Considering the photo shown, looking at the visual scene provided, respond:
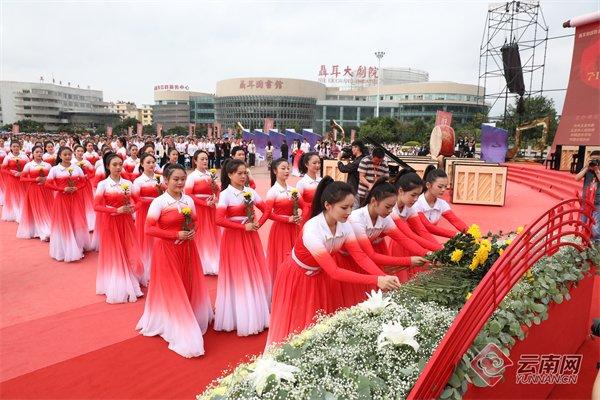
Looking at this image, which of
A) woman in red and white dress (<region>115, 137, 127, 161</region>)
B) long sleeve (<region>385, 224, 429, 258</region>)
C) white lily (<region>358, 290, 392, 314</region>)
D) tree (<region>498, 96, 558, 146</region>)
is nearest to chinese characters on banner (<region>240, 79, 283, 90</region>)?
tree (<region>498, 96, 558, 146</region>)

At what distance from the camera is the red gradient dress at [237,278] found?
13.3 ft

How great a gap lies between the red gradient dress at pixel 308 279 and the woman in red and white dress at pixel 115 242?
2.70 metres

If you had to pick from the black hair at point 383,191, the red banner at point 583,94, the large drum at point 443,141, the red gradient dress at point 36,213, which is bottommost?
the red gradient dress at point 36,213

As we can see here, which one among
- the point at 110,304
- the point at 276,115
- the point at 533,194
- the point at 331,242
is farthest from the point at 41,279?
the point at 276,115

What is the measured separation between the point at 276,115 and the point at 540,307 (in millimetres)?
73323

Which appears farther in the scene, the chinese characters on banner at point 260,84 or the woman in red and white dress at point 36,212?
the chinese characters on banner at point 260,84

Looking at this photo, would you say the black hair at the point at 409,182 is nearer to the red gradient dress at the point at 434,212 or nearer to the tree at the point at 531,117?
the red gradient dress at the point at 434,212

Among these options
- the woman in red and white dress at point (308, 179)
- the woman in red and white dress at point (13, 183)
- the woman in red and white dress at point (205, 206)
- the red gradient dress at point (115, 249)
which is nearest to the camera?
the red gradient dress at point (115, 249)

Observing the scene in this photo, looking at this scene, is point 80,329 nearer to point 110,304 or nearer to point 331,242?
point 110,304

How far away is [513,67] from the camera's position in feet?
68.5

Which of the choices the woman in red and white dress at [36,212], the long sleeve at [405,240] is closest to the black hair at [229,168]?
the long sleeve at [405,240]

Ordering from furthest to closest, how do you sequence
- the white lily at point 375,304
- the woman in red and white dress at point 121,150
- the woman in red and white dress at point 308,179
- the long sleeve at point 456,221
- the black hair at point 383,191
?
the woman in red and white dress at point 121,150 → the woman in red and white dress at point 308,179 → the long sleeve at point 456,221 → the black hair at point 383,191 → the white lily at point 375,304

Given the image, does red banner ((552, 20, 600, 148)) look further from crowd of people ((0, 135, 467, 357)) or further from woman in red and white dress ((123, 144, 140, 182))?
woman in red and white dress ((123, 144, 140, 182))
